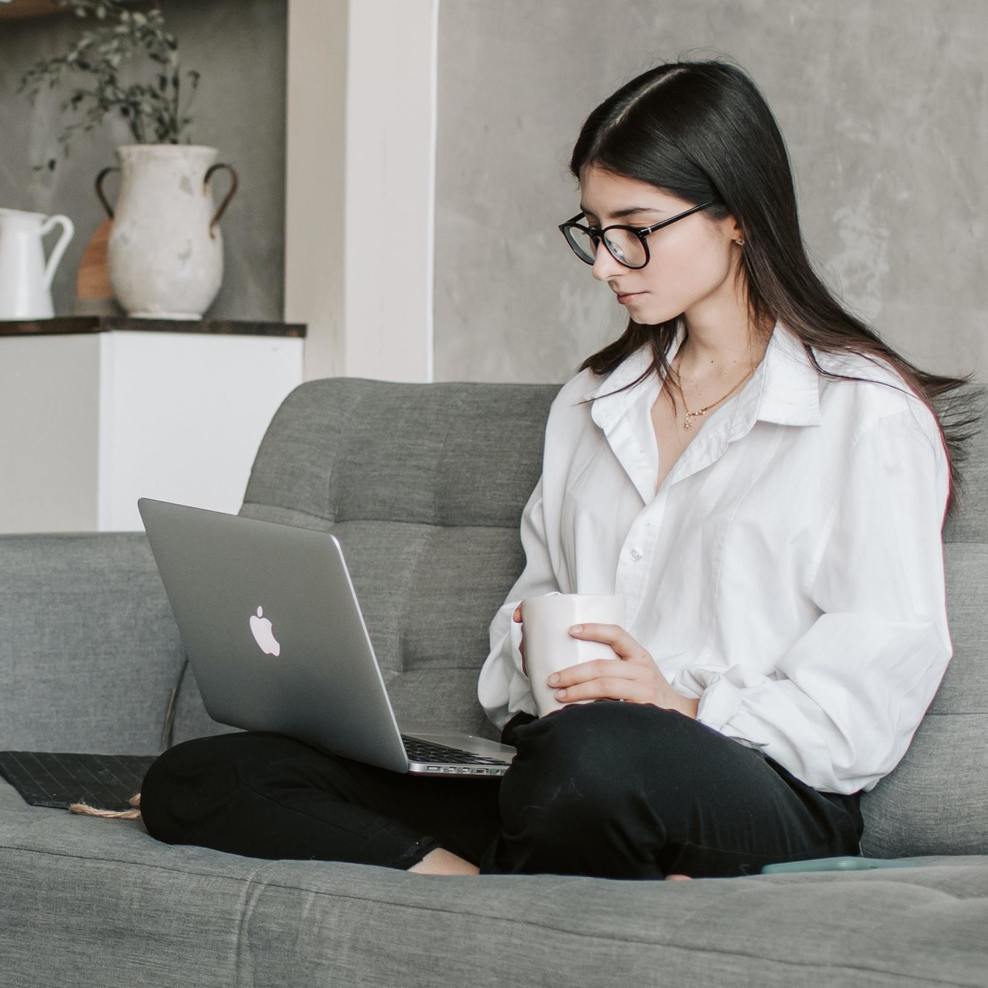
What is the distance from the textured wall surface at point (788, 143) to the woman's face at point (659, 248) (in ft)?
3.94

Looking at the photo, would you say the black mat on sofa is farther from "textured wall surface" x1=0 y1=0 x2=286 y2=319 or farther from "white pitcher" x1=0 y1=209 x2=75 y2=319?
"textured wall surface" x1=0 y1=0 x2=286 y2=319

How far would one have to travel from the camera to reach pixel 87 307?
3639 millimetres

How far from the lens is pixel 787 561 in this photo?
1.59 m

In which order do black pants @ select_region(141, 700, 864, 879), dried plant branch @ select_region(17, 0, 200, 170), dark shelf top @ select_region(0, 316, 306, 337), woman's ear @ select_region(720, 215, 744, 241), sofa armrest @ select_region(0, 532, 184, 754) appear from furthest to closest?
dried plant branch @ select_region(17, 0, 200, 170) < dark shelf top @ select_region(0, 316, 306, 337) < sofa armrest @ select_region(0, 532, 184, 754) < woman's ear @ select_region(720, 215, 744, 241) < black pants @ select_region(141, 700, 864, 879)

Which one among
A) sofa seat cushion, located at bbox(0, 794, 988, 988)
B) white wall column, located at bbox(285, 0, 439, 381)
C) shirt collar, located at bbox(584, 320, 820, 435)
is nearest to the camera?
sofa seat cushion, located at bbox(0, 794, 988, 988)

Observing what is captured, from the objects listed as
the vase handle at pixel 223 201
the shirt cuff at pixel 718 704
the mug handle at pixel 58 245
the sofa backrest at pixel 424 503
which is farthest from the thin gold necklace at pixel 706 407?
the mug handle at pixel 58 245

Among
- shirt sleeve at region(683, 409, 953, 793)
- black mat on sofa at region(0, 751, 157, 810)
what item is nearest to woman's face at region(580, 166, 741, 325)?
shirt sleeve at region(683, 409, 953, 793)

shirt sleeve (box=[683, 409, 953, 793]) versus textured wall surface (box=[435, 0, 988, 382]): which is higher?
textured wall surface (box=[435, 0, 988, 382])

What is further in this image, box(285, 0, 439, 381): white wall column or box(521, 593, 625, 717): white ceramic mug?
box(285, 0, 439, 381): white wall column

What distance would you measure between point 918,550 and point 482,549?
27.0 inches

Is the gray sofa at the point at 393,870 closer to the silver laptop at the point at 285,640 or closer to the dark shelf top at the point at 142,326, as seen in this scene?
the silver laptop at the point at 285,640

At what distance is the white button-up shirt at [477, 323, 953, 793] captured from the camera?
4.91 ft

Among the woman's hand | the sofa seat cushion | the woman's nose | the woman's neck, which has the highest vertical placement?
the woman's nose

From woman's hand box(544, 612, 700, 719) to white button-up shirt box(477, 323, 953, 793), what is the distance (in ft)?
0.29
